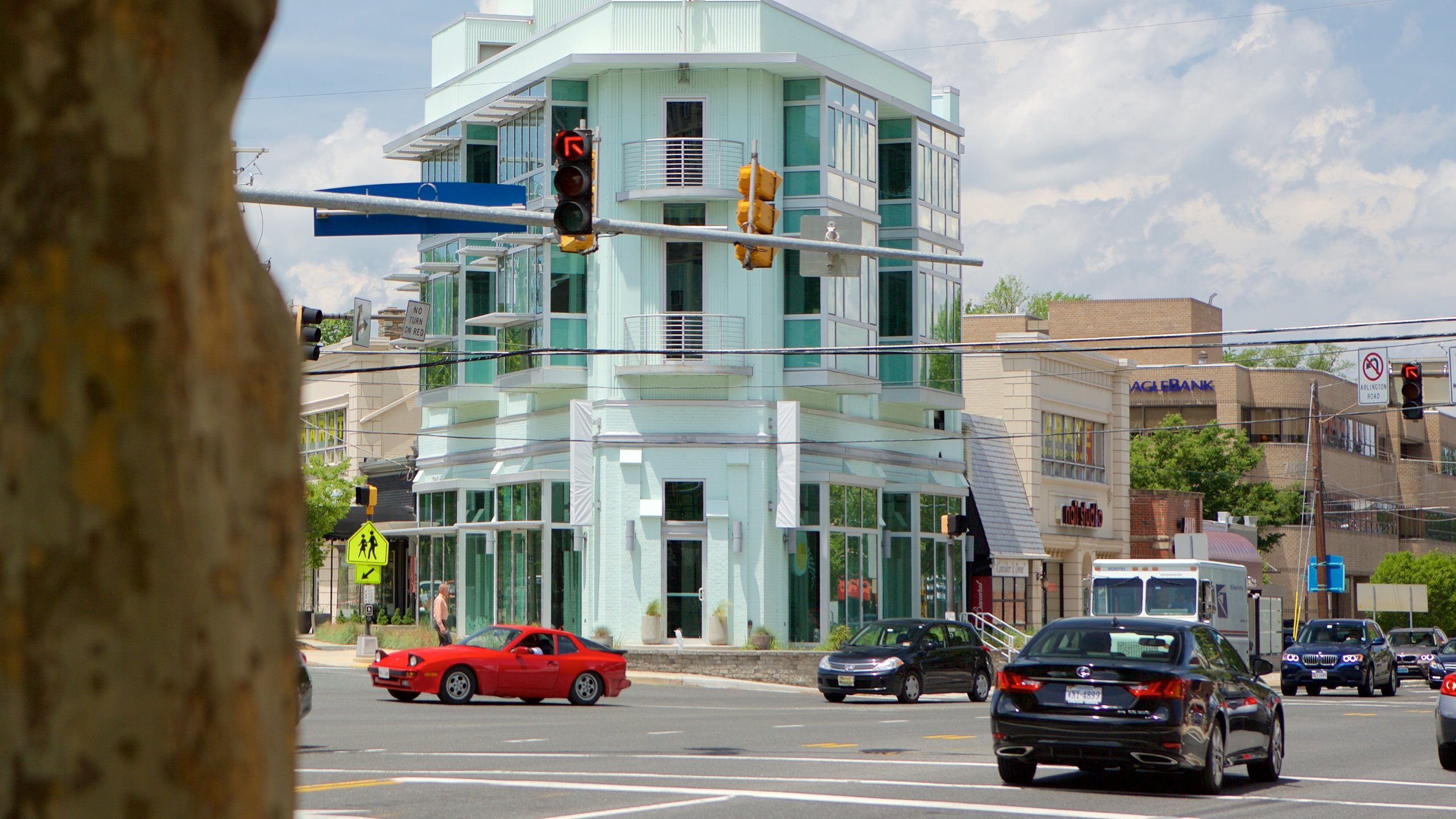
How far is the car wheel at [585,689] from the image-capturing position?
27.4m

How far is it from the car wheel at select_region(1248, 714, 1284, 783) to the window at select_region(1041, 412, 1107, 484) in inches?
1534

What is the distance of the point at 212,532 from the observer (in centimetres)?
176

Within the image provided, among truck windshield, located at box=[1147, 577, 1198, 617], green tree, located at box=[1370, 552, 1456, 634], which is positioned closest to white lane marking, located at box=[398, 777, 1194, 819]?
truck windshield, located at box=[1147, 577, 1198, 617]

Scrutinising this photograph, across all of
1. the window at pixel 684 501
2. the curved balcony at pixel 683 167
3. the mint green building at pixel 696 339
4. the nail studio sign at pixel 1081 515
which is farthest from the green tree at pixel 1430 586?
the curved balcony at pixel 683 167

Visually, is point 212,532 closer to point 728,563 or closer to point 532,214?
point 532,214

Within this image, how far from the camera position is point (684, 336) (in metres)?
39.4

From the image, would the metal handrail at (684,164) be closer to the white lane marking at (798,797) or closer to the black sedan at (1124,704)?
the black sedan at (1124,704)

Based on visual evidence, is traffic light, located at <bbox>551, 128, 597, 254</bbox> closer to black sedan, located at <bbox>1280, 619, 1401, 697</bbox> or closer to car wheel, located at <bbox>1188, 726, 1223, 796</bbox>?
car wheel, located at <bbox>1188, 726, 1223, 796</bbox>

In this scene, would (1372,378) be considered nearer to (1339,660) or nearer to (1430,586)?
(1339,660)

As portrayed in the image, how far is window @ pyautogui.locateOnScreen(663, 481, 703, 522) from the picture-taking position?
1565 inches

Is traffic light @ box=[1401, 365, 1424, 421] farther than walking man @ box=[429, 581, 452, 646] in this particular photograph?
No

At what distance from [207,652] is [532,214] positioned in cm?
1519

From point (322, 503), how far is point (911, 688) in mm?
25079

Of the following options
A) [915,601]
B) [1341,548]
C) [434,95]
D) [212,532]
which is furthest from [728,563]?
[1341,548]
